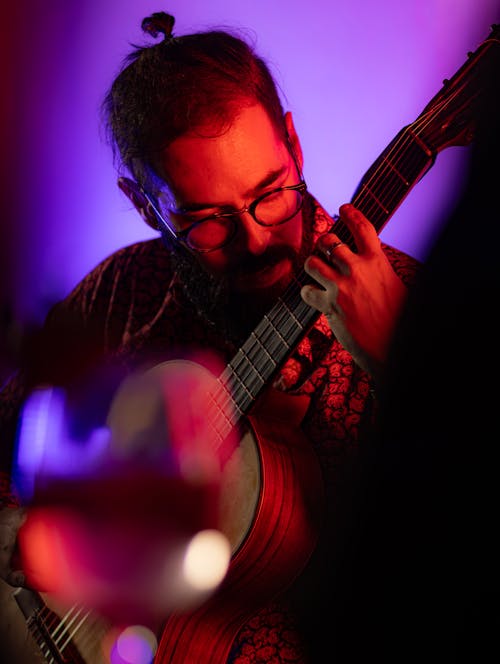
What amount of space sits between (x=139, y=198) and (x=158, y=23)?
1.01 ft

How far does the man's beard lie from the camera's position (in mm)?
1064

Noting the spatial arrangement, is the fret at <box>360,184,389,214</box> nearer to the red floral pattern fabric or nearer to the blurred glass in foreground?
the red floral pattern fabric

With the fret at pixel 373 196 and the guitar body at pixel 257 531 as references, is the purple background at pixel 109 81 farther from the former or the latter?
the guitar body at pixel 257 531

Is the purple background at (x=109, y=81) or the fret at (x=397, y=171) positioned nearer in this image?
the fret at (x=397, y=171)

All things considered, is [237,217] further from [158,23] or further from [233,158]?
[158,23]

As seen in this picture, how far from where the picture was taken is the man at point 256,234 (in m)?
0.86

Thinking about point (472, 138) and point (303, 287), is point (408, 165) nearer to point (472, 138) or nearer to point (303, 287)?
point (472, 138)

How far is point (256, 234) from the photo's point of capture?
3.34 ft

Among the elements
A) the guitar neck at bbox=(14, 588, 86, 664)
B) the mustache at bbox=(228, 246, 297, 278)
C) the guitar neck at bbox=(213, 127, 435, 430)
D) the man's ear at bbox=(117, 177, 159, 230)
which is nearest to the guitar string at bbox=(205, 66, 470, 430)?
the guitar neck at bbox=(213, 127, 435, 430)

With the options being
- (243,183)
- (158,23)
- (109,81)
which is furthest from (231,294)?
(109,81)

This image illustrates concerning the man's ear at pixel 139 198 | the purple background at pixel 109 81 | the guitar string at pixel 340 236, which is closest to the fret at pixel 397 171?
the guitar string at pixel 340 236

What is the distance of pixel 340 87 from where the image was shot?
41.9 inches

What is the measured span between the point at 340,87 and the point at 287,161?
0.59 ft

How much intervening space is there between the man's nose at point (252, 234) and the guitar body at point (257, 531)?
0.28 metres
